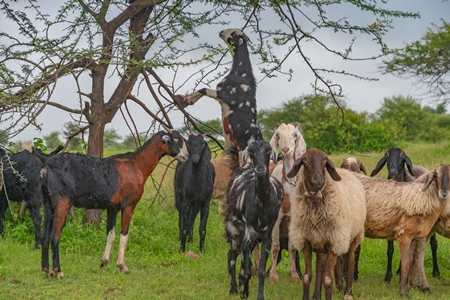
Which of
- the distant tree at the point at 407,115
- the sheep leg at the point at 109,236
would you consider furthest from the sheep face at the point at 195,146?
the distant tree at the point at 407,115

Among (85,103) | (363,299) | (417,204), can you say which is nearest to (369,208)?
A: (417,204)

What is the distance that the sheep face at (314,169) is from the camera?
324 inches

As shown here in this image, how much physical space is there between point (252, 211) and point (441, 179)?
2.38 metres

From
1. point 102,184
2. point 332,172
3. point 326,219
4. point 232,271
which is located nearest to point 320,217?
point 326,219

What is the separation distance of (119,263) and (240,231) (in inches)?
80.4

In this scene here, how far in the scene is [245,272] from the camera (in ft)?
29.5

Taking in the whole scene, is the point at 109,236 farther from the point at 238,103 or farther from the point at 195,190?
the point at 238,103

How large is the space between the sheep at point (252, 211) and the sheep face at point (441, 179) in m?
1.87

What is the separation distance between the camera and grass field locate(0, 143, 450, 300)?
9.23 m

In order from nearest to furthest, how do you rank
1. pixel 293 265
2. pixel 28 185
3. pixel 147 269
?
1. pixel 293 265
2. pixel 147 269
3. pixel 28 185

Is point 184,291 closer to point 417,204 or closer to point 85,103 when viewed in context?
point 417,204

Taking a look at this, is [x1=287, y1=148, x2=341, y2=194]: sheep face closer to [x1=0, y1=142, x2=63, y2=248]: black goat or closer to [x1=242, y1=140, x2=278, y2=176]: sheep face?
[x1=242, y1=140, x2=278, y2=176]: sheep face

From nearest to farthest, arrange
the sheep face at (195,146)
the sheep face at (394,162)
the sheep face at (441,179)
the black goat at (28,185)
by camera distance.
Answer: the sheep face at (441,179) < the sheep face at (394,162) < the sheep face at (195,146) < the black goat at (28,185)

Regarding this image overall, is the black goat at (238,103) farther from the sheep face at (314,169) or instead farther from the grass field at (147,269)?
the sheep face at (314,169)
